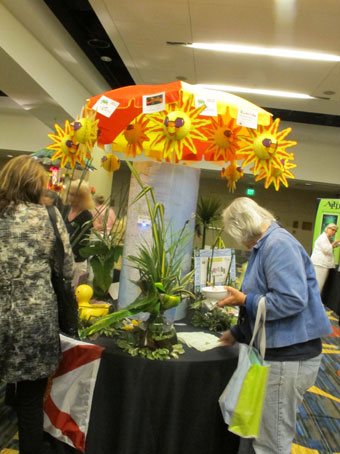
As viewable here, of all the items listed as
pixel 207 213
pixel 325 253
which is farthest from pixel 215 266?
pixel 325 253

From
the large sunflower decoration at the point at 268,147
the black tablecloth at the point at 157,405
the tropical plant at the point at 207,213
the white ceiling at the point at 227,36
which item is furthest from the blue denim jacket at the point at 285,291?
the white ceiling at the point at 227,36

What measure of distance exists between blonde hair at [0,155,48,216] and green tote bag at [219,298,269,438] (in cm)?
97

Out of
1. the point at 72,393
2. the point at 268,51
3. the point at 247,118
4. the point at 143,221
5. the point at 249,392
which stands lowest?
the point at 72,393

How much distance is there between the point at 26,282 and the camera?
1405 mm

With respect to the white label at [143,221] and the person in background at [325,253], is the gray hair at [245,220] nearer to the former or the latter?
the white label at [143,221]

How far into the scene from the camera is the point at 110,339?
1.62m

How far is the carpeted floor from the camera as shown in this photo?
1991 millimetres

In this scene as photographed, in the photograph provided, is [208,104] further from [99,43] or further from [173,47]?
[99,43]

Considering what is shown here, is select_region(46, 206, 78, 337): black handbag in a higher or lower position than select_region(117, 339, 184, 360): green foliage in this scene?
higher

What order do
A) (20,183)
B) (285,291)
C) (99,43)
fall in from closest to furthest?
1. (285,291)
2. (20,183)
3. (99,43)

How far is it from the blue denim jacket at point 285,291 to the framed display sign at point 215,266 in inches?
20.5

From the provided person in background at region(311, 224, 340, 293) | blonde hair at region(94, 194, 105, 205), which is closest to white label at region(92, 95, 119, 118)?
blonde hair at region(94, 194, 105, 205)

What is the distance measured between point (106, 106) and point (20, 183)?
1.98 ft

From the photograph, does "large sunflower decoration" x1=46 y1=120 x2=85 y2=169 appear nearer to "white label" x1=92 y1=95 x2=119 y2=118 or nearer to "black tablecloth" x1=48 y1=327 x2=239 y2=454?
"white label" x1=92 y1=95 x2=119 y2=118
